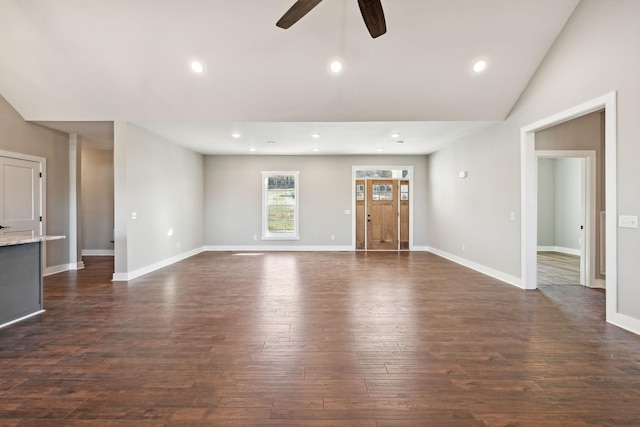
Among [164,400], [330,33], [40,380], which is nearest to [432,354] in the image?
[164,400]

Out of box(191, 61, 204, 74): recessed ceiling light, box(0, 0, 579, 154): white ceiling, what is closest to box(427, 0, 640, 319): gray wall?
box(0, 0, 579, 154): white ceiling

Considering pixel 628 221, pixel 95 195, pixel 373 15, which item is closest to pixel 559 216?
pixel 628 221

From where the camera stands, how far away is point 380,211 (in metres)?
8.69

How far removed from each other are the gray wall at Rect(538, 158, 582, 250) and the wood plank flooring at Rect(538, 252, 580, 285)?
514 millimetres

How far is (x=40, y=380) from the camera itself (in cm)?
212

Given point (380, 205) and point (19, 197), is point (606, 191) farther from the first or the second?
point (19, 197)

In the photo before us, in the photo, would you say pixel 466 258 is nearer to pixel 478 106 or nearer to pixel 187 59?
pixel 478 106

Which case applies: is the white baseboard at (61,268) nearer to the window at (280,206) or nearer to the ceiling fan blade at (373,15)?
the window at (280,206)

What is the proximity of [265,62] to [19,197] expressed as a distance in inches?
187

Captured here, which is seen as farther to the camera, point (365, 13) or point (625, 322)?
point (625, 322)

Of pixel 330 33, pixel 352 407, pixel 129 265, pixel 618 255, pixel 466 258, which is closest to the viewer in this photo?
pixel 352 407

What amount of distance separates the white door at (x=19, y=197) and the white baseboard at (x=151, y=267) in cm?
180

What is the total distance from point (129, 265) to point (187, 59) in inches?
134

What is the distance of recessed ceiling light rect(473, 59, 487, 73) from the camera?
13.5ft
